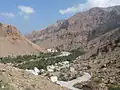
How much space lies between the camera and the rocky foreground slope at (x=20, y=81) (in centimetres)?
1273

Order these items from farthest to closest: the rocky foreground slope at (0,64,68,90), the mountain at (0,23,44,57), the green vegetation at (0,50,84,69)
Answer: the mountain at (0,23,44,57) < the green vegetation at (0,50,84,69) < the rocky foreground slope at (0,64,68,90)

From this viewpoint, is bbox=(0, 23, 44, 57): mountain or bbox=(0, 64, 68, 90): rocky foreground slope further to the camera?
bbox=(0, 23, 44, 57): mountain

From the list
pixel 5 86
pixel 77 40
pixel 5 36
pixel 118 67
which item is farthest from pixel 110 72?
pixel 77 40

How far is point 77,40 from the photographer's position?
654 ft

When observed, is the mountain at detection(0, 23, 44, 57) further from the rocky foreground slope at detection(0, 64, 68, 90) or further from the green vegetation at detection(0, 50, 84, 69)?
the rocky foreground slope at detection(0, 64, 68, 90)

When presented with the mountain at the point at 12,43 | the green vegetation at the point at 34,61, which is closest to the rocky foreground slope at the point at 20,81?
the green vegetation at the point at 34,61

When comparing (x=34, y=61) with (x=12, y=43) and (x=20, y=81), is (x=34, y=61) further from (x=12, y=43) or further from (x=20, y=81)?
(x=20, y=81)

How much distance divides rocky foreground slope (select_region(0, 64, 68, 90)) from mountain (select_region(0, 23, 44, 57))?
367 feet

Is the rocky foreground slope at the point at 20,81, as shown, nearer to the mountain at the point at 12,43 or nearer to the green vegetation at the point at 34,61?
the green vegetation at the point at 34,61

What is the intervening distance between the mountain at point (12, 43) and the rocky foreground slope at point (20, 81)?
111815mm

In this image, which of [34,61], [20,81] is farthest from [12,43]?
[20,81]

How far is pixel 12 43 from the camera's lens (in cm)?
13938

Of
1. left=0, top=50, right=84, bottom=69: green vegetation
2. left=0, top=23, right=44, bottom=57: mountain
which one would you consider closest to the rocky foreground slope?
left=0, top=50, right=84, bottom=69: green vegetation

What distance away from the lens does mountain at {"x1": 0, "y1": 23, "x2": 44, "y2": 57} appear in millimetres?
130500
